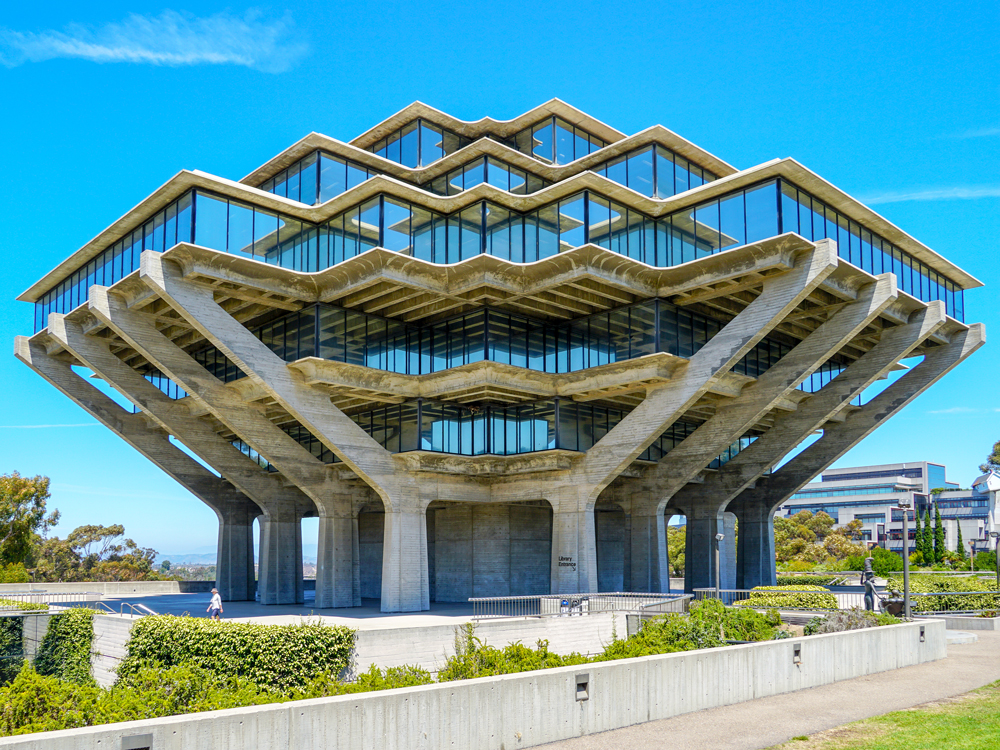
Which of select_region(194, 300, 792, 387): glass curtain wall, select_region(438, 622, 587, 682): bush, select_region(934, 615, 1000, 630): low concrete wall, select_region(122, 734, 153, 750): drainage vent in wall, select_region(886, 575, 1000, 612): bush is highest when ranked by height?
select_region(194, 300, 792, 387): glass curtain wall

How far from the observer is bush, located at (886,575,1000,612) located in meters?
35.3

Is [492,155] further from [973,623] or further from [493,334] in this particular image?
[973,623]

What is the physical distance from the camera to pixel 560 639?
30.7 meters

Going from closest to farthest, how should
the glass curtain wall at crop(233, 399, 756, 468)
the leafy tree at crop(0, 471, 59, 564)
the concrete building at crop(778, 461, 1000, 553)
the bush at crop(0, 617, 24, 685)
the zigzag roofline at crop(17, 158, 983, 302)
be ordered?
1. the bush at crop(0, 617, 24, 685)
2. the zigzag roofline at crop(17, 158, 983, 302)
3. the glass curtain wall at crop(233, 399, 756, 468)
4. the leafy tree at crop(0, 471, 59, 564)
5. the concrete building at crop(778, 461, 1000, 553)

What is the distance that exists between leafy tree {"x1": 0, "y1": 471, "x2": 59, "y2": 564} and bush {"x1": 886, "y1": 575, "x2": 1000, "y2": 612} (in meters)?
55.4

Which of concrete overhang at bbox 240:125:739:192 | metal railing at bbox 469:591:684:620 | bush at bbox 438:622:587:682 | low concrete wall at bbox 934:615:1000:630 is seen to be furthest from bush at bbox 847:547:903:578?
bush at bbox 438:622:587:682

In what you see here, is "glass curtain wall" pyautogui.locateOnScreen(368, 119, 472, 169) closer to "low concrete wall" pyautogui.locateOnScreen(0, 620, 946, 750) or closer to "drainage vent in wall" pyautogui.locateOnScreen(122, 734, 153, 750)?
"low concrete wall" pyautogui.locateOnScreen(0, 620, 946, 750)

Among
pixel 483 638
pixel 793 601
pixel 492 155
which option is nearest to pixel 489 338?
pixel 492 155

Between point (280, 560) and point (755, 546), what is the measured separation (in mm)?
26383

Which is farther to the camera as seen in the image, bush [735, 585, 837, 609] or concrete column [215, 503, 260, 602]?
concrete column [215, 503, 260, 602]

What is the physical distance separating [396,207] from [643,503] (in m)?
19.4

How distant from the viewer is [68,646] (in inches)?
1250

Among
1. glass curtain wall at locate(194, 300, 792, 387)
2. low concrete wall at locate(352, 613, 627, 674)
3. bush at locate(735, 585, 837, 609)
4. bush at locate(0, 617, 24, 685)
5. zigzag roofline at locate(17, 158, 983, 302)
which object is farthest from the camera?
glass curtain wall at locate(194, 300, 792, 387)

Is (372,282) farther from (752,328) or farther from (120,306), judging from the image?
(752,328)
